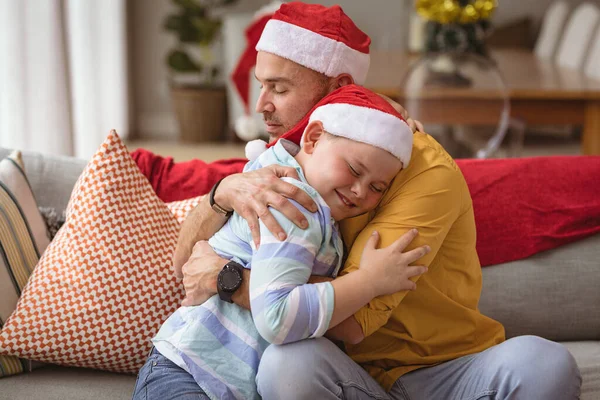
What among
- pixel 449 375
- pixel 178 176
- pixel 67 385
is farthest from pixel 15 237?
pixel 449 375

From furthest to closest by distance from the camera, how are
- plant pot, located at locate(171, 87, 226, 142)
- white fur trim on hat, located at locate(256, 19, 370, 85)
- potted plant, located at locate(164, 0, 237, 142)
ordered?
1. plant pot, located at locate(171, 87, 226, 142)
2. potted plant, located at locate(164, 0, 237, 142)
3. white fur trim on hat, located at locate(256, 19, 370, 85)

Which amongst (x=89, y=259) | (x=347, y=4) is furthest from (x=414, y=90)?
(x=347, y=4)

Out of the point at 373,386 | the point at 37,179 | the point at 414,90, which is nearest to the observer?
the point at 373,386

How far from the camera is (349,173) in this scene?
1396 mm

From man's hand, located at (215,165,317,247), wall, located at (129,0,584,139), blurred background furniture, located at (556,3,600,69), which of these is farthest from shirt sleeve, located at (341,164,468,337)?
wall, located at (129,0,584,139)

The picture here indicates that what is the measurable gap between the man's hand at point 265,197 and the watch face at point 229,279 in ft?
0.25

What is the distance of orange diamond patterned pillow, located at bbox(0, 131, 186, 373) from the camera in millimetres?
1659

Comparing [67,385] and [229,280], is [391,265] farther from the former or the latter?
[67,385]

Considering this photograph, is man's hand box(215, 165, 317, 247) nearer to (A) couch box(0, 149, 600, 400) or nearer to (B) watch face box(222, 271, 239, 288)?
(B) watch face box(222, 271, 239, 288)

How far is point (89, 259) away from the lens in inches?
66.8

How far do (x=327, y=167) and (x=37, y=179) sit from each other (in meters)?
0.91

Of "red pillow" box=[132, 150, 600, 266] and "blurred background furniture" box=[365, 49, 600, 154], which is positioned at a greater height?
"red pillow" box=[132, 150, 600, 266]

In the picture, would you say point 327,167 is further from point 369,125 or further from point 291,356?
point 291,356

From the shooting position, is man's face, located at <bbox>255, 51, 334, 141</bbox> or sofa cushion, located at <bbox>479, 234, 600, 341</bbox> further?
sofa cushion, located at <bbox>479, 234, 600, 341</bbox>
